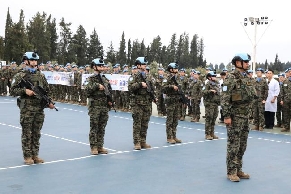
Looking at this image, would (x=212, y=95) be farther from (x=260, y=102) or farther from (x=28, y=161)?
(x=28, y=161)

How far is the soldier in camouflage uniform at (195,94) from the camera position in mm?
14523

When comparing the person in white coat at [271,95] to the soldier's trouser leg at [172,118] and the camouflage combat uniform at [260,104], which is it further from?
the soldier's trouser leg at [172,118]

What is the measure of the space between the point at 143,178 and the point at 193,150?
109 inches

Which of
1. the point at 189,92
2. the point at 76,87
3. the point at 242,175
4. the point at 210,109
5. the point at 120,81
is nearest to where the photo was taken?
the point at 242,175

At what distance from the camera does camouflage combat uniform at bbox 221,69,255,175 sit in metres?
6.38

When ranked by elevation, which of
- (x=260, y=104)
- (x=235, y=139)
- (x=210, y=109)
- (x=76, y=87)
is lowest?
(x=235, y=139)

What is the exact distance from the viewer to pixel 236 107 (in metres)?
6.48

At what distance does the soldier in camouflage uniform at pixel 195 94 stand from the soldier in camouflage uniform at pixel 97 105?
258 inches

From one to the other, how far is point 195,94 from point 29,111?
8.48 metres

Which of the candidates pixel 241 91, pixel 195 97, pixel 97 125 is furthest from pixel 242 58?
pixel 195 97

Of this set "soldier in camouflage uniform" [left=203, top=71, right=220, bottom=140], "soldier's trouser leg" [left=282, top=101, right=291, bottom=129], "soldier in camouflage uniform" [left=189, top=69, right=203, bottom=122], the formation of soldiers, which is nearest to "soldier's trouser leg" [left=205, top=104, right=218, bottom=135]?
"soldier in camouflage uniform" [left=203, top=71, right=220, bottom=140]

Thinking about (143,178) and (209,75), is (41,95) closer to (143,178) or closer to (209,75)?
(143,178)

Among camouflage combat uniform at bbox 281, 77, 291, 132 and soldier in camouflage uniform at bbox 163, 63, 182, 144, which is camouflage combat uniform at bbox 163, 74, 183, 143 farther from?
camouflage combat uniform at bbox 281, 77, 291, 132

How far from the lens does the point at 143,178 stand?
6.58 metres
